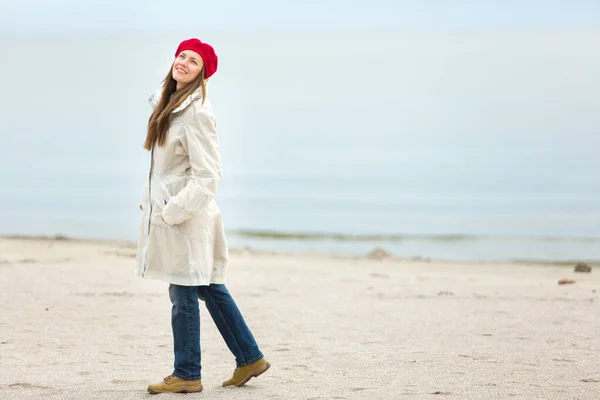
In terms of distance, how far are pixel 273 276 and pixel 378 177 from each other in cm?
2083

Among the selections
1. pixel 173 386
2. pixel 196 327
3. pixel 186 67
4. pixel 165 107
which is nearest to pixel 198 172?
pixel 165 107

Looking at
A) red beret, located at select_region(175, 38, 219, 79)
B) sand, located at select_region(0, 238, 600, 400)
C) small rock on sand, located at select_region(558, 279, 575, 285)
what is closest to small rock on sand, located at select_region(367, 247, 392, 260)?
sand, located at select_region(0, 238, 600, 400)

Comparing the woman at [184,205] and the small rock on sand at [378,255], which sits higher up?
the woman at [184,205]

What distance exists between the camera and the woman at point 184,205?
18.2ft

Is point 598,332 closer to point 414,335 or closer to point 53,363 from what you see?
point 414,335

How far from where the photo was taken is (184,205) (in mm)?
5465

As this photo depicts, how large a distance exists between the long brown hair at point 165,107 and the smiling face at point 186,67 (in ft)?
0.10

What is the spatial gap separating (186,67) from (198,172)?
61 centimetres

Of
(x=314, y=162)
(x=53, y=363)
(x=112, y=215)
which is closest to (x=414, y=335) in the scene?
(x=53, y=363)

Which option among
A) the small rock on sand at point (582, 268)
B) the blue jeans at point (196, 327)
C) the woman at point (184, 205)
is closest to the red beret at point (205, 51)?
the woman at point (184, 205)

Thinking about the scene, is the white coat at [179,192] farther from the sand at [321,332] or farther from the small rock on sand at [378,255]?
the small rock on sand at [378,255]

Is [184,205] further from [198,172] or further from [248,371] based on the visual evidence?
[248,371]

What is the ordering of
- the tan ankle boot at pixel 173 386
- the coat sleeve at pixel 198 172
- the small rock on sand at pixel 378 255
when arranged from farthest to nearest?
the small rock on sand at pixel 378 255, the tan ankle boot at pixel 173 386, the coat sleeve at pixel 198 172

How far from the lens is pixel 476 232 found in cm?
2030
